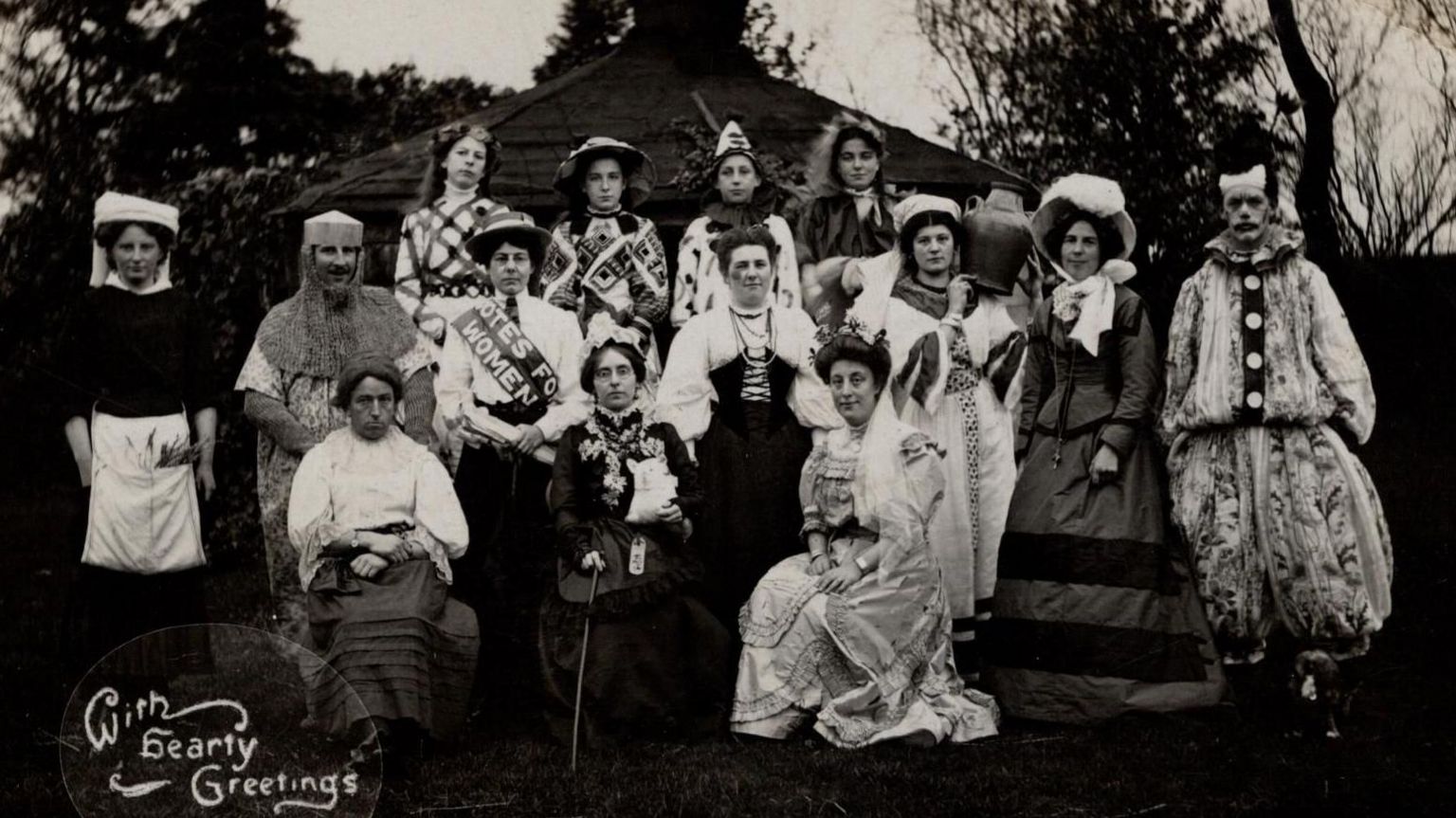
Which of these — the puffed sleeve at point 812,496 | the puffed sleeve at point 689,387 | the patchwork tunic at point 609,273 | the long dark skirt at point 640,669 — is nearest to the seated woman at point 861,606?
the puffed sleeve at point 812,496

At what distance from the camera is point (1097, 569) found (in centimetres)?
511

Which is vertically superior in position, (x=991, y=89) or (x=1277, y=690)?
(x=991, y=89)

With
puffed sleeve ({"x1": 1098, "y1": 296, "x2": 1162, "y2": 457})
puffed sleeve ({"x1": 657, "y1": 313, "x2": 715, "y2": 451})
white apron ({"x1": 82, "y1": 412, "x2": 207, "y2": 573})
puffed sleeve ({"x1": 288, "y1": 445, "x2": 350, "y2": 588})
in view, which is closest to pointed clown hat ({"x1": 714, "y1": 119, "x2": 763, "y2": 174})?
puffed sleeve ({"x1": 657, "y1": 313, "x2": 715, "y2": 451})

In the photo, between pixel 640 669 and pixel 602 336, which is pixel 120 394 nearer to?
pixel 602 336

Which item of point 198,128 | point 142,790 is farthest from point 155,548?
point 198,128

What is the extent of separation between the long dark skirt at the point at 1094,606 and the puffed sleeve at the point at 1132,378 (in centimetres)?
9

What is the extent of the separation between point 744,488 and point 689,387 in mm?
441

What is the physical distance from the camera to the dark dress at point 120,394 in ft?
16.2

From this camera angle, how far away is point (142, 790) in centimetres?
375

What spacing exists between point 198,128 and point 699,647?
5627 mm

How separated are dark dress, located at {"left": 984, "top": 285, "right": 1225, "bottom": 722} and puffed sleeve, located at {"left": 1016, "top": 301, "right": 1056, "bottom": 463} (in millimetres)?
44

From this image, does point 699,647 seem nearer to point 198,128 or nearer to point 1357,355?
point 1357,355

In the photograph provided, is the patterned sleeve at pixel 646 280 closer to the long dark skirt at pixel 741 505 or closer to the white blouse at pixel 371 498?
the long dark skirt at pixel 741 505

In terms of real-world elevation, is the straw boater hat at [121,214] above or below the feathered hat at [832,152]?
below
